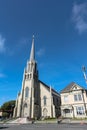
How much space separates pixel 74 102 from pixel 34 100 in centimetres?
1701

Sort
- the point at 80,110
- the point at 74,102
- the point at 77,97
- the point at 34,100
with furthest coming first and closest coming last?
the point at 34,100
the point at 74,102
the point at 77,97
the point at 80,110

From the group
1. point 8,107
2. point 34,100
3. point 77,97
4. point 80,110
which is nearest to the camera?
point 80,110

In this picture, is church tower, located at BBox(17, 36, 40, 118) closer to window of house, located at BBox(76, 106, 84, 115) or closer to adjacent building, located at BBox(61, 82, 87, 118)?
adjacent building, located at BBox(61, 82, 87, 118)

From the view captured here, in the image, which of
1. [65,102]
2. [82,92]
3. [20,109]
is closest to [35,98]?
[20,109]

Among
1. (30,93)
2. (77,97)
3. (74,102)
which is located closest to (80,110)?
(74,102)

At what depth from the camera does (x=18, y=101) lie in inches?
2028

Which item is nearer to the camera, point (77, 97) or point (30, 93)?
point (77, 97)

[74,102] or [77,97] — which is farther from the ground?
[77,97]

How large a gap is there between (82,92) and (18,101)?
2735 centimetres

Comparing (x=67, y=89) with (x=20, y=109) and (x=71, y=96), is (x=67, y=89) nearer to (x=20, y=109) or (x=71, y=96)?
(x=71, y=96)

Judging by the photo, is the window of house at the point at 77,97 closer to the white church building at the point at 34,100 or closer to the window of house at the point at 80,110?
the window of house at the point at 80,110

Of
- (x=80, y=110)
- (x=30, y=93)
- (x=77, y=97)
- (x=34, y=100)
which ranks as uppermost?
(x=30, y=93)

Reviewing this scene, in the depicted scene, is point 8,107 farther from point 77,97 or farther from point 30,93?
point 77,97

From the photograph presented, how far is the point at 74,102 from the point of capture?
37.4 meters
